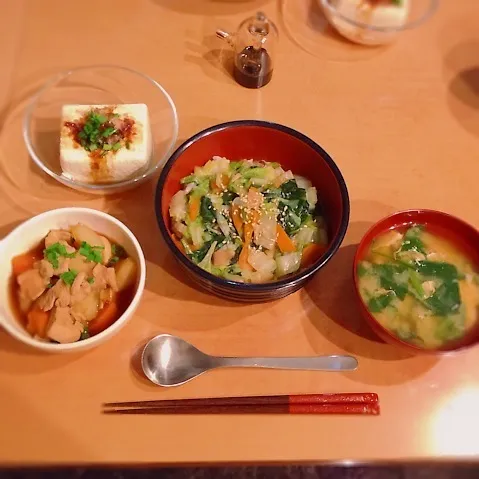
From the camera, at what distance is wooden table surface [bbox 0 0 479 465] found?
45.6 inches

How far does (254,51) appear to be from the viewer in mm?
1587

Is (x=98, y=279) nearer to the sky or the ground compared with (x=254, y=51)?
nearer to the ground

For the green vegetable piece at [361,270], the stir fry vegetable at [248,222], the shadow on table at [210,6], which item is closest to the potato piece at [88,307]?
the stir fry vegetable at [248,222]

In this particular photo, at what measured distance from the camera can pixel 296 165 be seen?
1407 millimetres

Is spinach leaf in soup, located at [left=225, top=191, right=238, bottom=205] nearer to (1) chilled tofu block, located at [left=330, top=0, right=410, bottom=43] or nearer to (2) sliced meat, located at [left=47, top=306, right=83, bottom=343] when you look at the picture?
(2) sliced meat, located at [left=47, top=306, right=83, bottom=343]

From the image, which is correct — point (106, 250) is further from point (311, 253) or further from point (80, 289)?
point (311, 253)

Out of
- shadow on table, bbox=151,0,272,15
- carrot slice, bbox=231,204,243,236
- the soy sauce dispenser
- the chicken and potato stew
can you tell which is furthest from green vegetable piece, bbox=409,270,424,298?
shadow on table, bbox=151,0,272,15

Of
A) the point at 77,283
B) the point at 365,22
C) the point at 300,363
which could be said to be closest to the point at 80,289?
the point at 77,283

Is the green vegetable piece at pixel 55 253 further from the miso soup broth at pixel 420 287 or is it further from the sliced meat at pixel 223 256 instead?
the miso soup broth at pixel 420 287

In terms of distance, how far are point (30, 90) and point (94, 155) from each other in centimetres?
38

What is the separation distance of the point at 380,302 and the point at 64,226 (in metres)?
0.71

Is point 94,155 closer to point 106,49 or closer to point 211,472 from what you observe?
point 106,49

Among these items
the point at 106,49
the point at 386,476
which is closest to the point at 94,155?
the point at 106,49

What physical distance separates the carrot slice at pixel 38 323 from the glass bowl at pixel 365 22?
1.14 metres
